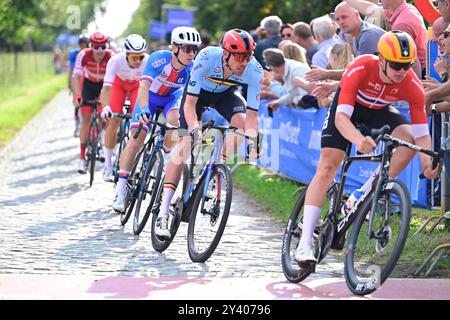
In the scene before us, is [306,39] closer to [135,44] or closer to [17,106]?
[135,44]

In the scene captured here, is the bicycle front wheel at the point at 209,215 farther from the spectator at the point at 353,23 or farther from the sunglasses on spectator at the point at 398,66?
the spectator at the point at 353,23

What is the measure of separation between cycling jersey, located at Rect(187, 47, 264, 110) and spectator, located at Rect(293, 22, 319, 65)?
6014 mm

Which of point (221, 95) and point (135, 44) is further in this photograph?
point (135, 44)

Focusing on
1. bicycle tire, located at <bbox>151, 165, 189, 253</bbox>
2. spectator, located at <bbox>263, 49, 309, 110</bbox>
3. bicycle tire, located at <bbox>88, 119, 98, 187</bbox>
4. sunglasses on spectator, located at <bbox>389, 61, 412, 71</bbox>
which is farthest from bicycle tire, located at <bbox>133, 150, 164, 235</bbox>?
bicycle tire, located at <bbox>88, 119, 98, 187</bbox>

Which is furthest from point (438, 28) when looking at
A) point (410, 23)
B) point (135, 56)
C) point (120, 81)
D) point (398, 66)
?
point (120, 81)

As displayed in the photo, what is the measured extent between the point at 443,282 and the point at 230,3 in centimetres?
3579

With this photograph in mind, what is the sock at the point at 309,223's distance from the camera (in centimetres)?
784

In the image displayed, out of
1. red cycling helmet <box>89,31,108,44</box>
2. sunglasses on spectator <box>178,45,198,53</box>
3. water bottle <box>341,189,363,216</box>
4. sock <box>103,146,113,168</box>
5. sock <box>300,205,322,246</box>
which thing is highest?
red cycling helmet <box>89,31,108,44</box>

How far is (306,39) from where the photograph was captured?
607 inches

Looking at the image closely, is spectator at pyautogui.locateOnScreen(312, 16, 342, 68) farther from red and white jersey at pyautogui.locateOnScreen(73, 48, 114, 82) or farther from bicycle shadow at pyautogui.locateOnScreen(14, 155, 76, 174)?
bicycle shadow at pyautogui.locateOnScreen(14, 155, 76, 174)

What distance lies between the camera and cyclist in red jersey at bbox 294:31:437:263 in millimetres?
7341

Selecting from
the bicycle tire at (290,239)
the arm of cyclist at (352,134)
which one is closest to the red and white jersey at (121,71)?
the bicycle tire at (290,239)

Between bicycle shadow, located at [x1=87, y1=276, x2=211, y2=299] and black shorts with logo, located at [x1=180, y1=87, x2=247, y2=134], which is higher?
black shorts with logo, located at [x1=180, y1=87, x2=247, y2=134]

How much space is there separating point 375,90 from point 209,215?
1995mm
